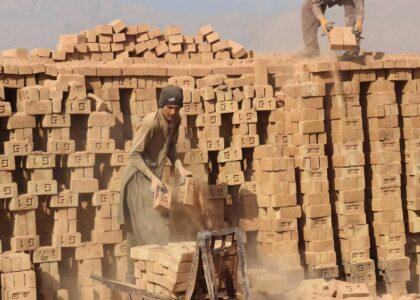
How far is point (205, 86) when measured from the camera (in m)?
13.9

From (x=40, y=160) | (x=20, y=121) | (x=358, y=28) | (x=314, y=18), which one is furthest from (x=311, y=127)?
(x=20, y=121)

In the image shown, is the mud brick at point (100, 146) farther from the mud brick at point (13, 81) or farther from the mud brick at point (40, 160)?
the mud brick at point (13, 81)

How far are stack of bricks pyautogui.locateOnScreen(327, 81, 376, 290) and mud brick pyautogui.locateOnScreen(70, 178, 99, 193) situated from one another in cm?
388

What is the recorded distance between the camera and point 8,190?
12375 mm

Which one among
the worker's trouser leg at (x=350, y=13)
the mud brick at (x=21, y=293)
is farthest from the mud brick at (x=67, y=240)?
the worker's trouser leg at (x=350, y=13)

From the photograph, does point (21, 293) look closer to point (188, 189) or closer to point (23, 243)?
point (23, 243)

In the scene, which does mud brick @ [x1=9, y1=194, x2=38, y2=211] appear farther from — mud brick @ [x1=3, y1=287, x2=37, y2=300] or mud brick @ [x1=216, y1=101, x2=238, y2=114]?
mud brick @ [x1=216, y1=101, x2=238, y2=114]

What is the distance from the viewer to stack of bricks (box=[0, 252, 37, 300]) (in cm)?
1195

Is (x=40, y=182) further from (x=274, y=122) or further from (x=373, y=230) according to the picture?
(x=373, y=230)

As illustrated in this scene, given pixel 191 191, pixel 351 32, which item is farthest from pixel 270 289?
pixel 351 32

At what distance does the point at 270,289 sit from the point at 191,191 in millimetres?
2192

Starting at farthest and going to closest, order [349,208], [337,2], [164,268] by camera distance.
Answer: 1. [337,2]
2. [349,208]
3. [164,268]

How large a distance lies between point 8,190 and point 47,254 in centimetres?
105

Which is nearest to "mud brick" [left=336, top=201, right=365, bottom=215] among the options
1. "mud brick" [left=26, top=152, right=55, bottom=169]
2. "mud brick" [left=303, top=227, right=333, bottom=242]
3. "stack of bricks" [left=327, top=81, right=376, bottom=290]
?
"stack of bricks" [left=327, top=81, right=376, bottom=290]
